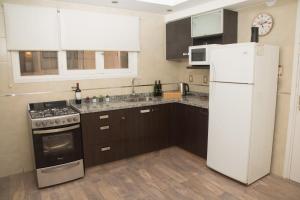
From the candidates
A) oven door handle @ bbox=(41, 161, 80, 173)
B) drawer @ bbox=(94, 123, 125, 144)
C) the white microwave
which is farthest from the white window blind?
oven door handle @ bbox=(41, 161, 80, 173)

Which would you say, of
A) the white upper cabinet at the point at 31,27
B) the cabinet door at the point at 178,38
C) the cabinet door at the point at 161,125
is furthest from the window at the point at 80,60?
the cabinet door at the point at 178,38

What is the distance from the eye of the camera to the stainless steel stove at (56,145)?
2.65 m

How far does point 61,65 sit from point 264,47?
8.99ft

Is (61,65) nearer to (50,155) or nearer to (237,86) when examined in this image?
(50,155)

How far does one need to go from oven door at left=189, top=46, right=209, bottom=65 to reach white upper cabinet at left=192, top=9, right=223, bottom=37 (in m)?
0.24

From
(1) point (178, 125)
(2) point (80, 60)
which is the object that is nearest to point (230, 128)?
(1) point (178, 125)

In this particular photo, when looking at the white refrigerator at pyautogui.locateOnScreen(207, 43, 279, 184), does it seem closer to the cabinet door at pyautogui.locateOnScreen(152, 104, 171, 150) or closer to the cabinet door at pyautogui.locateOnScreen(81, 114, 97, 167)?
the cabinet door at pyautogui.locateOnScreen(152, 104, 171, 150)

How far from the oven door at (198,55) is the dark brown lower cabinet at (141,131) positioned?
2.32 feet

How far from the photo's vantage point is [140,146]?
3.57 metres

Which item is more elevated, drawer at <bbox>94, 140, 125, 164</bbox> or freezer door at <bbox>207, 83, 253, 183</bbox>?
freezer door at <bbox>207, 83, 253, 183</bbox>

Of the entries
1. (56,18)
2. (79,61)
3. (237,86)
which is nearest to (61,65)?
(79,61)

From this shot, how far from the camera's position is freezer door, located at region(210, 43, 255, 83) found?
97.8 inches

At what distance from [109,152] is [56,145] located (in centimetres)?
80

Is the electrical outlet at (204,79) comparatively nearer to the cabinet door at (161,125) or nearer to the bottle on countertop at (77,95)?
the cabinet door at (161,125)
